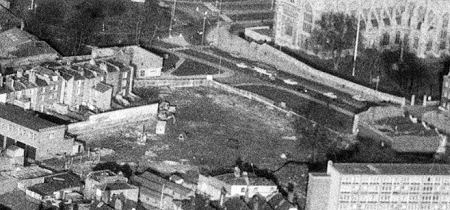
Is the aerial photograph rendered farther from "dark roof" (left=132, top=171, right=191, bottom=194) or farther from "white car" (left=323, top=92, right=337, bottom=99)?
"white car" (left=323, top=92, right=337, bottom=99)

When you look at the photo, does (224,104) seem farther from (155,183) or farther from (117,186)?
(117,186)

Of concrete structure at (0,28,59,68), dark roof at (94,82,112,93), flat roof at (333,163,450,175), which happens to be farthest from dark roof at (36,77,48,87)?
flat roof at (333,163,450,175)

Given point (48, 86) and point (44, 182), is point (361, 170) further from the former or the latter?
point (48, 86)

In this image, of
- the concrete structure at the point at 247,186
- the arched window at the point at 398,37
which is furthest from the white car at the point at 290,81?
the concrete structure at the point at 247,186

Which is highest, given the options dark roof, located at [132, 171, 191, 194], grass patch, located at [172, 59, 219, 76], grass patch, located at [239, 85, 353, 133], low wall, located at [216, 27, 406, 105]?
low wall, located at [216, 27, 406, 105]

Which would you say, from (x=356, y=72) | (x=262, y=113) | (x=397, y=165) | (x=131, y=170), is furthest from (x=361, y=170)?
(x=356, y=72)

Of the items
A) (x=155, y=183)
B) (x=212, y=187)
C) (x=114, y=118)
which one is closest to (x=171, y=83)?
(x=114, y=118)

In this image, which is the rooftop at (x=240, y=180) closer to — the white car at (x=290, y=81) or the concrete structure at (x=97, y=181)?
the concrete structure at (x=97, y=181)
